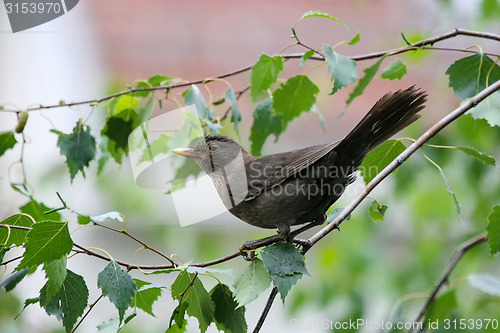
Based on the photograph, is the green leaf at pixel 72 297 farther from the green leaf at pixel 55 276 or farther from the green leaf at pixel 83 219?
the green leaf at pixel 83 219

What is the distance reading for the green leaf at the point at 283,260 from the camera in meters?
2.25

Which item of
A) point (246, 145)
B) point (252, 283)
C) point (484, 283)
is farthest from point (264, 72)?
point (246, 145)

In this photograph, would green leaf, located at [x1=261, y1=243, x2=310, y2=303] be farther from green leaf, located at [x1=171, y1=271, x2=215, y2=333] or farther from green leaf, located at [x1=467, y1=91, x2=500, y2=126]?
green leaf, located at [x1=467, y1=91, x2=500, y2=126]

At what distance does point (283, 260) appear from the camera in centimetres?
229

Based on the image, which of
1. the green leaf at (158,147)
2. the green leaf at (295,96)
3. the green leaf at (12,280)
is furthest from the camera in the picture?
the green leaf at (158,147)

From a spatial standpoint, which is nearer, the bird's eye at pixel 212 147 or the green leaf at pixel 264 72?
the green leaf at pixel 264 72

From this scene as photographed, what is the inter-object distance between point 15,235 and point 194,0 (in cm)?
899

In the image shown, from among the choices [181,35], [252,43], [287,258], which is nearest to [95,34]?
[181,35]

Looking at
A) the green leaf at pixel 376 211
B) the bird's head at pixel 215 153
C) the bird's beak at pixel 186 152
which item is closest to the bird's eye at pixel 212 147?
the bird's head at pixel 215 153

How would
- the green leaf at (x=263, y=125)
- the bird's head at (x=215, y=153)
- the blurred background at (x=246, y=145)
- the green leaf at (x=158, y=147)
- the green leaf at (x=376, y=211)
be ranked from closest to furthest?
the green leaf at (x=376, y=211) → the green leaf at (x=263, y=125) → the green leaf at (x=158, y=147) → the bird's head at (x=215, y=153) → the blurred background at (x=246, y=145)

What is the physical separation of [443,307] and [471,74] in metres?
1.26

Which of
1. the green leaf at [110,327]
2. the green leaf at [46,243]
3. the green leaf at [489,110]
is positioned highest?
the green leaf at [489,110]

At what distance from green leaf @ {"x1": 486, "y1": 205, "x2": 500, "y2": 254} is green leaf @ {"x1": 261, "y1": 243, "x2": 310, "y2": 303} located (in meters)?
0.87

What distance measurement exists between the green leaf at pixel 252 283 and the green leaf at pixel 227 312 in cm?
11
